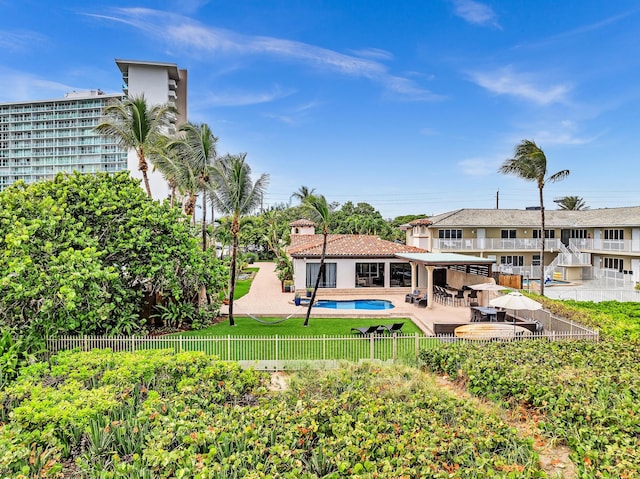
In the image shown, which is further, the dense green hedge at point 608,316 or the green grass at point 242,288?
the green grass at point 242,288

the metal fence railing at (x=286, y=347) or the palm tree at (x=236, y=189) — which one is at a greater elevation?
the palm tree at (x=236, y=189)

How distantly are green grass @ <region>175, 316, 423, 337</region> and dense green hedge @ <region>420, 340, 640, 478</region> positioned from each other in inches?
234

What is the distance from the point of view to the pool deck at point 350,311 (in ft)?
Result: 66.8

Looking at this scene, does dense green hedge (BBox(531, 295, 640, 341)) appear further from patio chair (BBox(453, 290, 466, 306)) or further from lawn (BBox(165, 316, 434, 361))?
lawn (BBox(165, 316, 434, 361))

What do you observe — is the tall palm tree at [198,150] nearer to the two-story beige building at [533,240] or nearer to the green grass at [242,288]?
the green grass at [242,288]

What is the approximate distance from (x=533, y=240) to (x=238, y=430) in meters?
35.9

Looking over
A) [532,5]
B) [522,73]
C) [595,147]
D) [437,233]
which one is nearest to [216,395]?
[532,5]

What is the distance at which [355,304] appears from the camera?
25750 millimetres

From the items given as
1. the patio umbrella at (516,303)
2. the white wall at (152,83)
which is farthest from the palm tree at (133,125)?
the white wall at (152,83)

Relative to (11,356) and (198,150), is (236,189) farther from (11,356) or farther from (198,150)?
(11,356)

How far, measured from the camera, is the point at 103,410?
26.1ft

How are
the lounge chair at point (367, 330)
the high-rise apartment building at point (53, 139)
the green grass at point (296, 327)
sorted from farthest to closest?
the high-rise apartment building at point (53, 139)
the green grass at point (296, 327)
the lounge chair at point (367, 330)

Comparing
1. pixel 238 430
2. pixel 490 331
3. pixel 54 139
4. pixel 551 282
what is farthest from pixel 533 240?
pixel 54 139

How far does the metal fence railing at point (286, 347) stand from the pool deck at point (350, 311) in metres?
4.42
